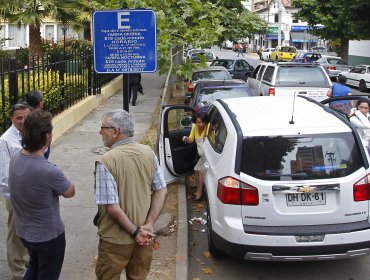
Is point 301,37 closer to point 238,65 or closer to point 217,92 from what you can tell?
point 238,65

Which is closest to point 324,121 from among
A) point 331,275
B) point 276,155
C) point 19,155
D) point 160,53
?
point 276,155

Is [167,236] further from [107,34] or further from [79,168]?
[79,168]

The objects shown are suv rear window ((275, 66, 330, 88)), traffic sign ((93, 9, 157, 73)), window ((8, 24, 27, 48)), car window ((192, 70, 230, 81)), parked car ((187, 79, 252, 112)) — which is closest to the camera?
traffic sign ((93, 9, 157, 73))

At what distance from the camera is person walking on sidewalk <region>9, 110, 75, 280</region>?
3.42m

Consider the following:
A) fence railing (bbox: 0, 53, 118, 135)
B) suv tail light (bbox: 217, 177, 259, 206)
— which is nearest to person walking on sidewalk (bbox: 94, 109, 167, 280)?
suv tail light (bbox: 217, 177, 259, 206)

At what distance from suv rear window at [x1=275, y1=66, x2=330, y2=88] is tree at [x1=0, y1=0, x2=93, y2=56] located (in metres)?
8.00

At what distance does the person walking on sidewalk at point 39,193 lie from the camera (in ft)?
11.2

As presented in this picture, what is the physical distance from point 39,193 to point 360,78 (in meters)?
24.8

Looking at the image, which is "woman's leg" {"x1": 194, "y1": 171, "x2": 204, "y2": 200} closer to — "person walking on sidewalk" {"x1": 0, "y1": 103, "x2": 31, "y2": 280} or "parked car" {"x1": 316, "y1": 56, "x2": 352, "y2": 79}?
"person walking on sidewalk" {"x1": 0, "y1": 103, "x2": 31, "y2": 280}

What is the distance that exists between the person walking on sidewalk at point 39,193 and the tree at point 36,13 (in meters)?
13.8

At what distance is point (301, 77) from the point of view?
13.4 m

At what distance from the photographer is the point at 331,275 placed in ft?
17.5

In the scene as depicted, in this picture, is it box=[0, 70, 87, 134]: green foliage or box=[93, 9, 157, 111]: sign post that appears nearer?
box=[93, 9, 157, 111]: sign post

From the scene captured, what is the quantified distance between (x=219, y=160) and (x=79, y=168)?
4.17m
